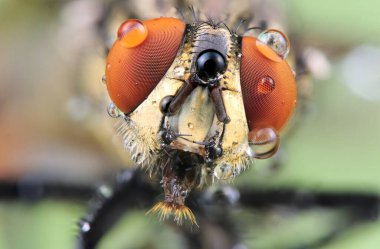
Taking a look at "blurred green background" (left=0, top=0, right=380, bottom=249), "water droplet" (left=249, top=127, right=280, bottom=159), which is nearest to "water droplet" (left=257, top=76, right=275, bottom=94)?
"water droplet" (left=249, top=127, right=280, bottom=159)

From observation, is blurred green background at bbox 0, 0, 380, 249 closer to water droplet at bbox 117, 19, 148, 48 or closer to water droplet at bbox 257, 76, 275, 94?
water droplet at bbox 117, 19, 148, 48

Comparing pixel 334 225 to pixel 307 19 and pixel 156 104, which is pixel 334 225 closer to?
pixel 307 19

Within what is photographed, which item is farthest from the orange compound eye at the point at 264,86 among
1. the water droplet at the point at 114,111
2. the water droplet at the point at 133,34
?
the water droplet at the point at 114,111

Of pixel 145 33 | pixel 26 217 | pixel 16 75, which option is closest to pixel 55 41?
pixel 16 75

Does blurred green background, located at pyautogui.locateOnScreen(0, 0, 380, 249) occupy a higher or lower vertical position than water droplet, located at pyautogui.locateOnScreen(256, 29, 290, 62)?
higher

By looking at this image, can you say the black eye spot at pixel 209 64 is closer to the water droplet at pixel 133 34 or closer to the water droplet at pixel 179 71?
the water droplet at pixel 179 71
